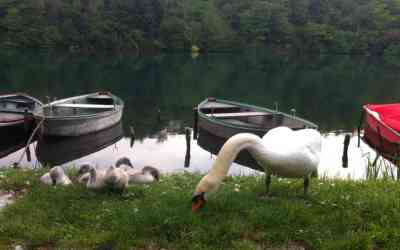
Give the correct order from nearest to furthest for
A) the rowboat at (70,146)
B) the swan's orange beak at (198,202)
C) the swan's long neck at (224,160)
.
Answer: the swan's long neck at (224,160)
the swan's orange beak at (198,202)
the rowboat at (70,146)

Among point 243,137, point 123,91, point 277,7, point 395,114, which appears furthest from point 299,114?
point 277,7

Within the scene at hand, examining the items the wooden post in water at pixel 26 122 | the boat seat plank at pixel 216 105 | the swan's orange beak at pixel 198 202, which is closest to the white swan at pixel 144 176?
the swan's orange beak at pixel 198 202

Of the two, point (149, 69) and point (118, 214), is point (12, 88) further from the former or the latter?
point (118, 214)

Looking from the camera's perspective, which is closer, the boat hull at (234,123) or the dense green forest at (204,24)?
the boat hull at (234,123)

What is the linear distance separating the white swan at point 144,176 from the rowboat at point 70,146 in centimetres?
1316

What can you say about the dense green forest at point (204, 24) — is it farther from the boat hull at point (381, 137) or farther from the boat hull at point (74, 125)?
the boat hull at point (381, 137)

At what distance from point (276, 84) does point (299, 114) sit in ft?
80.1

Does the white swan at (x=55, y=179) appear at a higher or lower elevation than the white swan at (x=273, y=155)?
lower

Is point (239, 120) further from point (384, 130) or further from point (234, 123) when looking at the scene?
point (384, 130)

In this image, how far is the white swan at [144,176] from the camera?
36.8 ft

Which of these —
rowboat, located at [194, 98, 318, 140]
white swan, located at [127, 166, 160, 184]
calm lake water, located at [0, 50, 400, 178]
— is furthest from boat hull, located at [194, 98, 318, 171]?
white swan, located at [127, 166, 160, 184]

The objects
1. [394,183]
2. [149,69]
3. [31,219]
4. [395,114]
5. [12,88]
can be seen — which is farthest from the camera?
[149,69]

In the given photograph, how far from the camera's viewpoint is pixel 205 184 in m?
6.89

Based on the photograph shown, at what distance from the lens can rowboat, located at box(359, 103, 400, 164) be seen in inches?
1050
